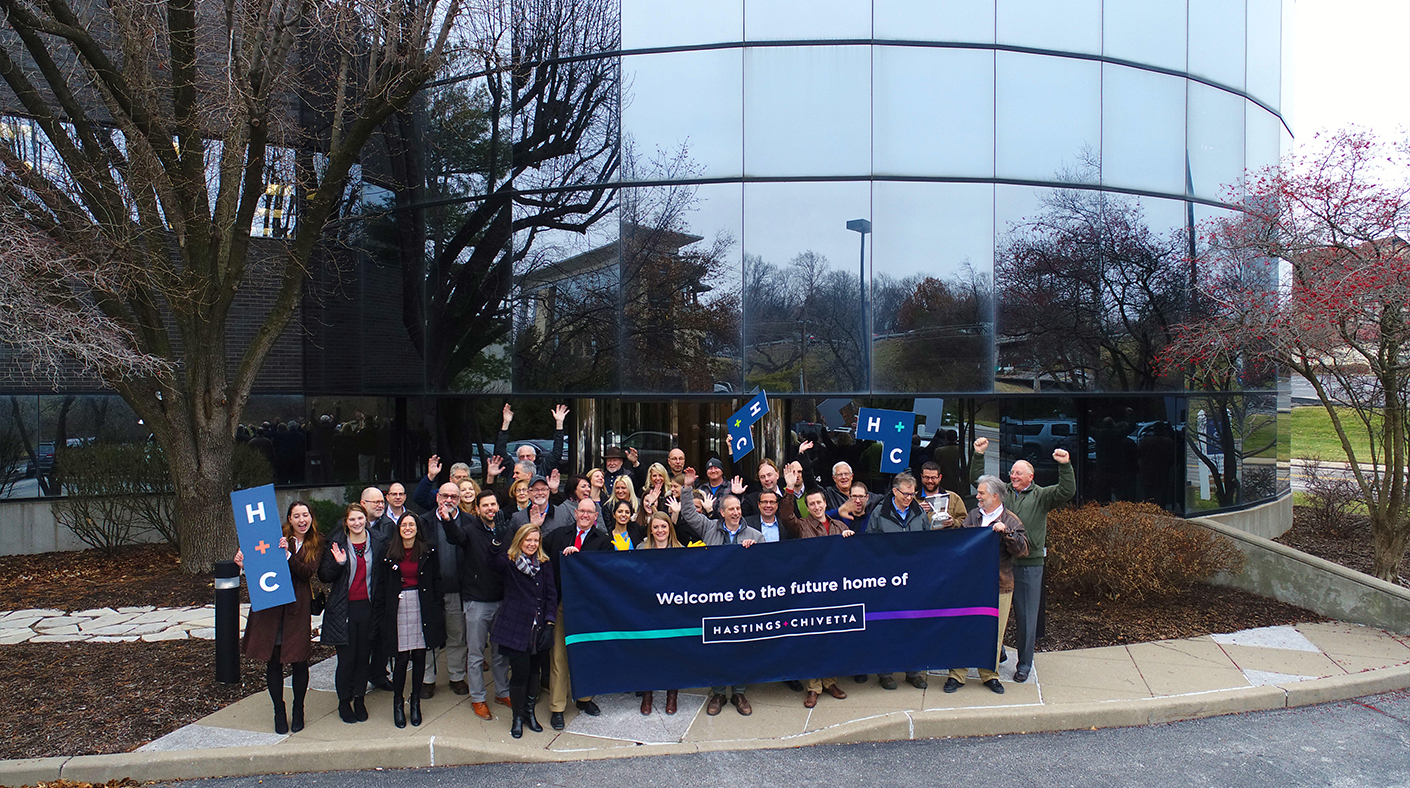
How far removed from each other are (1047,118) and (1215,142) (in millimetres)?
3202

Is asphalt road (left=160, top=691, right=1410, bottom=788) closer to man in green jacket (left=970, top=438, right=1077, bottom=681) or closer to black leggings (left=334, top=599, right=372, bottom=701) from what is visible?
black leggings (left=334, top=599, right=372, bottom=701)

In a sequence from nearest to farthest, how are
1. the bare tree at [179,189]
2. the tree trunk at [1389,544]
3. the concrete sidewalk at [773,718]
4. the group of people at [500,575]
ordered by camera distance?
the concrete sidewalk at [773,718] → the group of people at [500,575] → the bare tree at [179,189] → the tree trunk at [1389,544]

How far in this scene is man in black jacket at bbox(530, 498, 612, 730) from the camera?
627cm

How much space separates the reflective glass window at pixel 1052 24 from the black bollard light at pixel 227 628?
36.2ft

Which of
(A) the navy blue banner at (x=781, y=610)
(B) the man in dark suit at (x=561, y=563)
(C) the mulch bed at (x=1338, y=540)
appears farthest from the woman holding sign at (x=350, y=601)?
(C) the mulch bed at (x=1338, y=540)

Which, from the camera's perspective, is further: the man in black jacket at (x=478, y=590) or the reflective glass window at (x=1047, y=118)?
Answer: the reflective glass window at (x=1047, y=118)

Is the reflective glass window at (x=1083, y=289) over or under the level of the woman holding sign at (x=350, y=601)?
Answer: over

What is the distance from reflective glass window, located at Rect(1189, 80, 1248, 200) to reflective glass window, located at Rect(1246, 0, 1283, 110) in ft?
2.63

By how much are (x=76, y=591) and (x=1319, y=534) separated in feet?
60.0

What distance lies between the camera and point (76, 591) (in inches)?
408

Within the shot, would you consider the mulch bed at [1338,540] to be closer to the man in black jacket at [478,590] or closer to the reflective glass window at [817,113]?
the reflective glass window at [817,113]

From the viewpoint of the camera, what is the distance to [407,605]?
6.09 metres

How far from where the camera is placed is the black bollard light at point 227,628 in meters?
6.60

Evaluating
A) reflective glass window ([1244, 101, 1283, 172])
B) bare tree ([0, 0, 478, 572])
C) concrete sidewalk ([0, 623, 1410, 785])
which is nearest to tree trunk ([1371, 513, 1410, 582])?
concrete sidewalk ([0, 623, 1410, 785])
